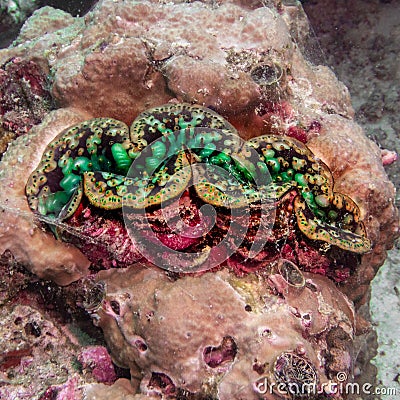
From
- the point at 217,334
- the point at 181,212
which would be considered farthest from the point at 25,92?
the point at 217,334

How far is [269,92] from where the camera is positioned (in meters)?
3.00

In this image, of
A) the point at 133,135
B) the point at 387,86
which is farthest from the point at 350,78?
the point at 133,135

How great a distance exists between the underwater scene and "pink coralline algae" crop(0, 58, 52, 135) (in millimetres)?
14

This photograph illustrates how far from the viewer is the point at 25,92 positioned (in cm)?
351

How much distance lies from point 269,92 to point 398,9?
187 inches

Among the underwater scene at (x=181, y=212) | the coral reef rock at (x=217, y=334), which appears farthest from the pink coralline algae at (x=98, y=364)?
the coral reef rock at (x=217, y=334)

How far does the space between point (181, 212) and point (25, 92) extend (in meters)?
2.08

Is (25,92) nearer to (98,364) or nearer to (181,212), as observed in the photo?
(181,212)

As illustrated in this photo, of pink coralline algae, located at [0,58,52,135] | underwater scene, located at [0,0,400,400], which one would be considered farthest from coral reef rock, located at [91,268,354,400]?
pink coralline algae, located at [0,58,52,135]

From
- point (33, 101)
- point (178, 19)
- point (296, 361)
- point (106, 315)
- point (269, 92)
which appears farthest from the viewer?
point (33, 101)

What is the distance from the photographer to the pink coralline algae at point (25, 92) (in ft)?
11.4

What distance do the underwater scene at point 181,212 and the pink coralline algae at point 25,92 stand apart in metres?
0.01

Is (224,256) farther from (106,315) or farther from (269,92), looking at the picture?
(269,92)

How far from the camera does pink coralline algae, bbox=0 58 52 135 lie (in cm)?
347
